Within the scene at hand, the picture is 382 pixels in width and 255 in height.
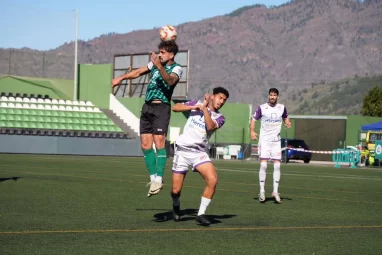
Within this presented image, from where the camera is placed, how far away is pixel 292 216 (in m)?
12.0

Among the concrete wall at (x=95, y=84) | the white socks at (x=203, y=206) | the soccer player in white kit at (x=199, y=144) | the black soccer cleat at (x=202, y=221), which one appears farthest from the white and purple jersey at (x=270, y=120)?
the concrete wall at (x=95, y=84)

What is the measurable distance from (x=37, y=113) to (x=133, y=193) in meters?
38.1

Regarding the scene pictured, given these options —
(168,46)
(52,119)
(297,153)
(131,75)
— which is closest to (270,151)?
(131,75)

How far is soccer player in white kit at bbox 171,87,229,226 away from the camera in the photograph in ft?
34.4

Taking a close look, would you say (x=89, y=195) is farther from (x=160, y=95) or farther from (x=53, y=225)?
(x=53, y=225)

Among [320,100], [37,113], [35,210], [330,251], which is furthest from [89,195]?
[320,100]

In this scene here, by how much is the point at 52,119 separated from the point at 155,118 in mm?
41451

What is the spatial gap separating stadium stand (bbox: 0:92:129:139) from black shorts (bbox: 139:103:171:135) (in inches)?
1493

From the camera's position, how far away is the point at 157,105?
39.0 ft

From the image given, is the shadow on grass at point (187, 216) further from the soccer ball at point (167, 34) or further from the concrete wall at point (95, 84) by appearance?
the concrete wall at point (95, 84)

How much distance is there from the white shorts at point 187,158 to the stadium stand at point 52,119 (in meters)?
39.2

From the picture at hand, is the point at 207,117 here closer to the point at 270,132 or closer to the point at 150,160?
the point at 150,160

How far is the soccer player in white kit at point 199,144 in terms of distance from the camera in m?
10.5

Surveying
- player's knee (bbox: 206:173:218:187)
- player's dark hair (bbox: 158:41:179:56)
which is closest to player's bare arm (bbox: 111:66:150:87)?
player's dark hair (bbox: 158:41:179:56)
